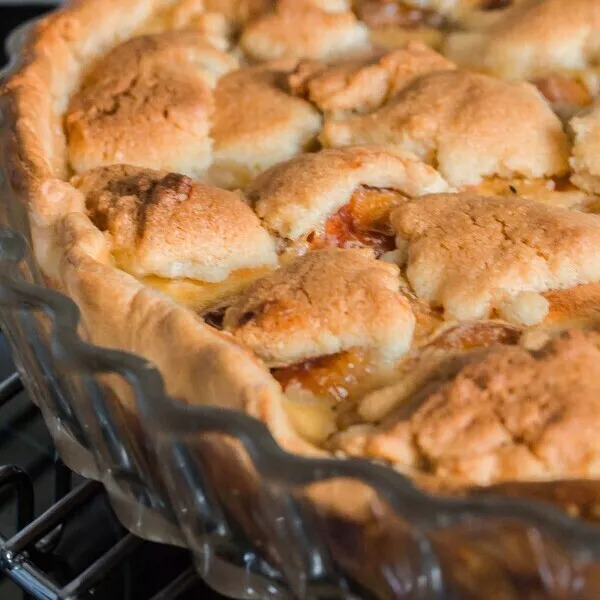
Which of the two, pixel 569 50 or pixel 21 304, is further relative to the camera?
pixel 569 50

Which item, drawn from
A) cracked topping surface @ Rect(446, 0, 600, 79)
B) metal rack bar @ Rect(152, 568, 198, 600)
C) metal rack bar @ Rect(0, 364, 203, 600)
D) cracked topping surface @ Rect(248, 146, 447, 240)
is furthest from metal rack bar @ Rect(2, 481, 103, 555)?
cracked topping surface @ Rect(446, 0, 600, 79)

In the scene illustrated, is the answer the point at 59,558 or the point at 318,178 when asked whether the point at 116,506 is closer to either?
the point at 59,558

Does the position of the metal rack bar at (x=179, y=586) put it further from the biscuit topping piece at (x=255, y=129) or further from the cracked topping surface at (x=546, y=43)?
the cracked topping surface at (x=546, y=43)

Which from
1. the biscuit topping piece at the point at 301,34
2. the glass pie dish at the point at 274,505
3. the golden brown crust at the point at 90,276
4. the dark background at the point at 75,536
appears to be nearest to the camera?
the glass pie dish at the point at 274,505

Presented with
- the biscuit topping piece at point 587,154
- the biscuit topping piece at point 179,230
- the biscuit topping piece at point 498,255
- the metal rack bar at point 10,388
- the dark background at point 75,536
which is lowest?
the dark background at point 75,536

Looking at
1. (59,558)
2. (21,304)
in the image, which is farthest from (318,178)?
(59,558)

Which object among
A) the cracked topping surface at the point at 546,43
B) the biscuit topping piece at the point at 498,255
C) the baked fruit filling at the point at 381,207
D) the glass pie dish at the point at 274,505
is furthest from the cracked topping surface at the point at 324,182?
the cracked topping surface at the point at 546,43

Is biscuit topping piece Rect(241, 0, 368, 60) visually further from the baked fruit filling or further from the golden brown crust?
the golden brown crust


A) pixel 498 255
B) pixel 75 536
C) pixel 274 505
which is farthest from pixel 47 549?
pixel 498 255
